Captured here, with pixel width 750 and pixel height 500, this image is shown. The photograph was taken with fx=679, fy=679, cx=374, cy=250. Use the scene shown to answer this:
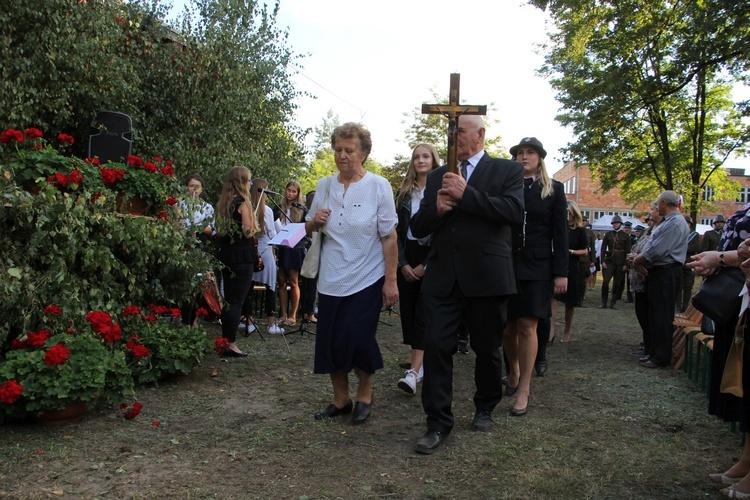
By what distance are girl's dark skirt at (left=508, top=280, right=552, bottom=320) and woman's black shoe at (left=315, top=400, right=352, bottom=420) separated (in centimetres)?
152

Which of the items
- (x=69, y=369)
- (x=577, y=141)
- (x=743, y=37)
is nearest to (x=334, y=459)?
(x=69, y=369)

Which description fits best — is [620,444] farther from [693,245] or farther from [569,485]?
[693,245]

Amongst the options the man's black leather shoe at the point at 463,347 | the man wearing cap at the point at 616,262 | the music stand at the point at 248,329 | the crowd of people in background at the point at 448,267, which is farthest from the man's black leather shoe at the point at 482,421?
the man wearing cap at the point at 616,262

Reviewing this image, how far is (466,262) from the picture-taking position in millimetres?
4355

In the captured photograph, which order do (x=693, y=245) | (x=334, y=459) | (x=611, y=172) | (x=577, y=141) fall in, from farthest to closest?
(x=611, y=172) < (x=577, y=141) < (x=693, y=245) < (x=334, y=459)

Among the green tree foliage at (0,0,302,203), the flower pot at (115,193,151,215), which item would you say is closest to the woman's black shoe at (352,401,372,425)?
the flower pot at (115,193,151,215)

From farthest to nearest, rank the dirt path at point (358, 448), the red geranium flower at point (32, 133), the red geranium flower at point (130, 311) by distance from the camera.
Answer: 1. the red geranium flower at point (130, 311)
2. the red geranium flower at point (32, 133)
3. the dirt path at point (358, 448)

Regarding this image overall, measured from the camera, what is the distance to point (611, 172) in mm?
27125

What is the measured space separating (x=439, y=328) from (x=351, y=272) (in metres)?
0.76

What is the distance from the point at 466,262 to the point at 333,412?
5.10 feet

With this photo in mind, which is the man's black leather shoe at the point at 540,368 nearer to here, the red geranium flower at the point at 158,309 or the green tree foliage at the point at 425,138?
the red geranium flower at the point at 158,309

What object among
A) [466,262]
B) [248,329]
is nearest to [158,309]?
[466,262]

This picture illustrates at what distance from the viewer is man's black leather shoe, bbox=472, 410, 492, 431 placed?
15.4 feet

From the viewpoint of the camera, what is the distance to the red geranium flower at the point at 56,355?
14.2ft
